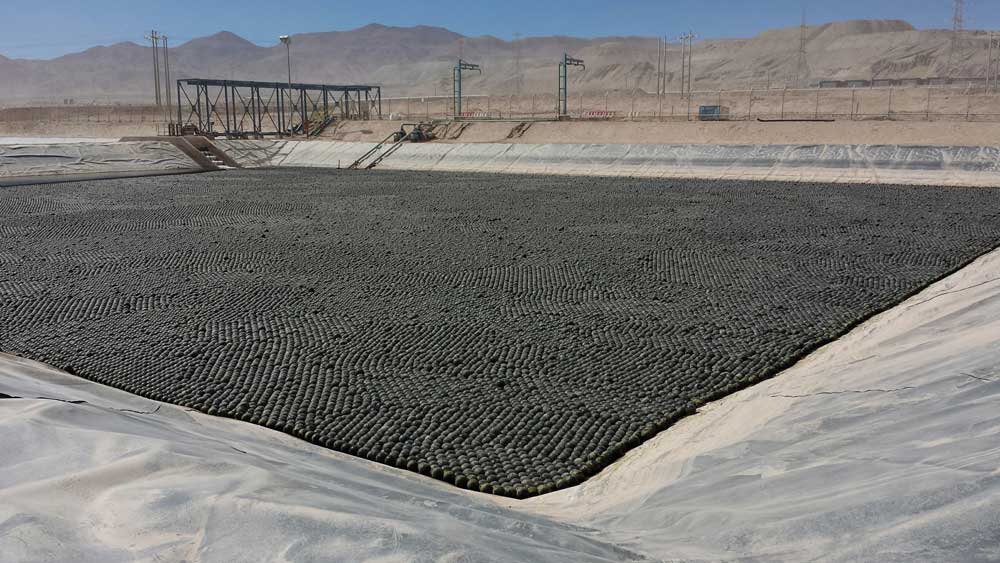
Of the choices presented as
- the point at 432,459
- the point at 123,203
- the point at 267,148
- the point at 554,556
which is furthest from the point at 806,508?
the point at 267,148

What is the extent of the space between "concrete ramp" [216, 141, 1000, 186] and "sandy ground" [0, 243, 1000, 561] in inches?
714

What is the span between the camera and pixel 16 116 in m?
66.2

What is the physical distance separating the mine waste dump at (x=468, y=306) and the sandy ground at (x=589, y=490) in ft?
1.80

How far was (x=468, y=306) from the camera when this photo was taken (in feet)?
29.3

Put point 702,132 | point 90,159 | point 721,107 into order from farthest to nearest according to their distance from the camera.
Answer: point 721,107
point 702,132
point 90,159

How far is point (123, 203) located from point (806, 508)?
18483 millimetres

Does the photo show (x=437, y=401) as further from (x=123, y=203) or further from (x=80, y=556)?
(x=123, y=203)

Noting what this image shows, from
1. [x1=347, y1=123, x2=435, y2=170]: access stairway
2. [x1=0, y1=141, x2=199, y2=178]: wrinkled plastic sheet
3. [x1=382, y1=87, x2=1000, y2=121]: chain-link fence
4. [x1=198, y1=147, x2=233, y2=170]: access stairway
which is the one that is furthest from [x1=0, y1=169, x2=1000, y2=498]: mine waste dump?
[x1=382, y1=87, x2=1000, y2=121]: chain-link fence

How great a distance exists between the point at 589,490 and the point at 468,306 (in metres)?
4.33

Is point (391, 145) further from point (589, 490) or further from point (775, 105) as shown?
point (589, 490)

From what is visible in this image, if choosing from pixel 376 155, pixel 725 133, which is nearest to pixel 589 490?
pixel 725 133

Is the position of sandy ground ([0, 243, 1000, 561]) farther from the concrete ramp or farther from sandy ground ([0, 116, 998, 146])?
sandy ground ([0, 116, 998, 146])

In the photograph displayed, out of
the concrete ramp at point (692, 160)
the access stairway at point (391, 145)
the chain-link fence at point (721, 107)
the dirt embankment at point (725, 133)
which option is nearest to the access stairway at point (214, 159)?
the concrete ramp at point (692, 160)

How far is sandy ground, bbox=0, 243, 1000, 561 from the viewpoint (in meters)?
3.13
